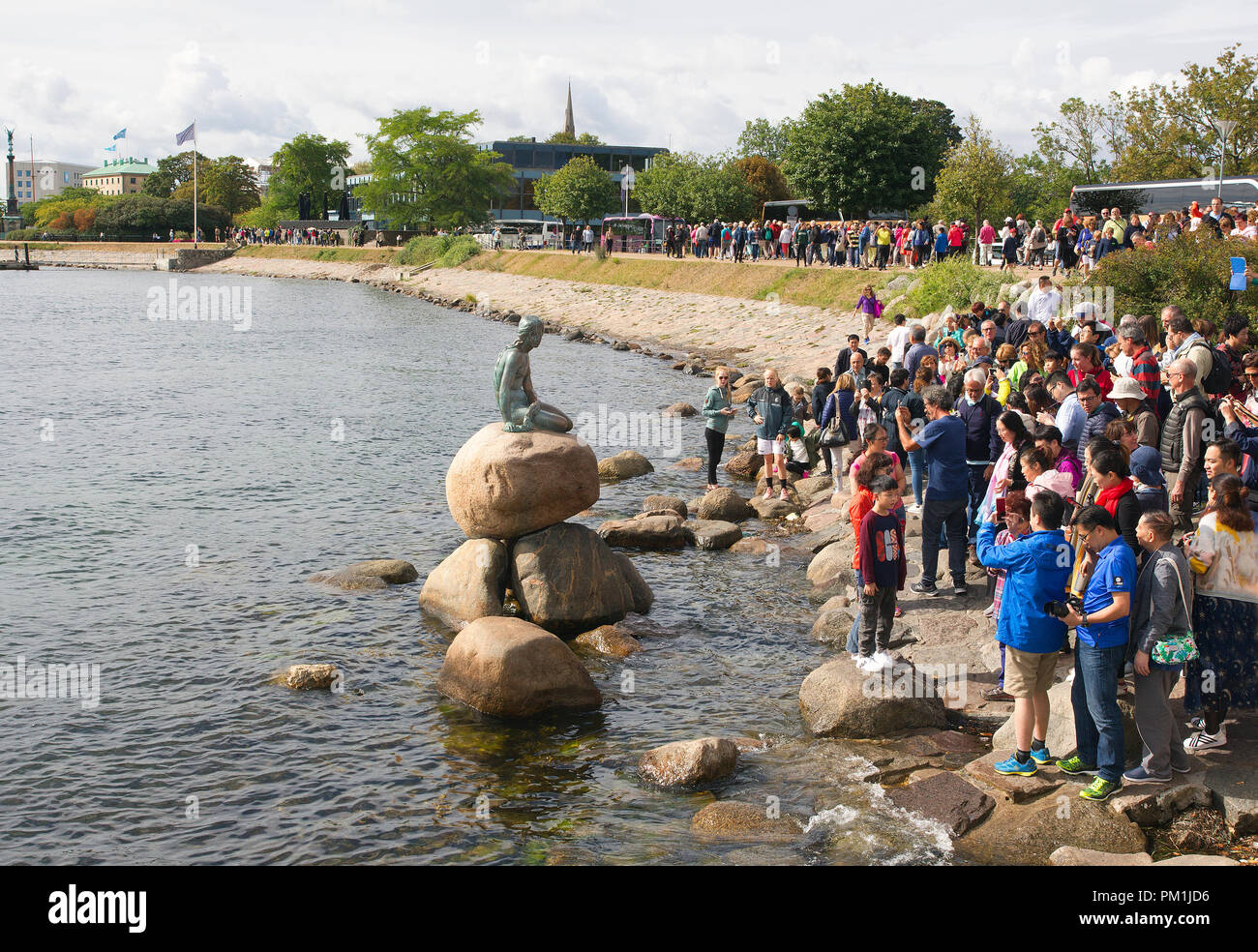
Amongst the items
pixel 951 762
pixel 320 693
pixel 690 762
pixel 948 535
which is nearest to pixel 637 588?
pixel 948 535

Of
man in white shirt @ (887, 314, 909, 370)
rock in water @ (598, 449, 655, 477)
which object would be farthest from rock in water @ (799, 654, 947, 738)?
rock in water @ (598, 449, 655, 477)

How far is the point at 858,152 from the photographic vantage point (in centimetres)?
5625

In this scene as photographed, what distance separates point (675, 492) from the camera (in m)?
21.7

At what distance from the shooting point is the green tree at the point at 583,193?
95000 millimetres

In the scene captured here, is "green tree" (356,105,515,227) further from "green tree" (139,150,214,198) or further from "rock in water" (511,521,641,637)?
"rock in water" (511,521,641,637)

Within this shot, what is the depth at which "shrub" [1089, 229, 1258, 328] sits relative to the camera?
2283 centimetres

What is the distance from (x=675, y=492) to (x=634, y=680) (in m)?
9.28

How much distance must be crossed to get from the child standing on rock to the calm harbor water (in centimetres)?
117

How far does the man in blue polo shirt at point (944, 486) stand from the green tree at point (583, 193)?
85061 mm

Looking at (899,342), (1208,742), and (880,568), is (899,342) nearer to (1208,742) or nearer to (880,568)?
(880,568)

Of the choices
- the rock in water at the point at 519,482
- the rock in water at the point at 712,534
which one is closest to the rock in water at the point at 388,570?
the rock in water at the point at 519,482

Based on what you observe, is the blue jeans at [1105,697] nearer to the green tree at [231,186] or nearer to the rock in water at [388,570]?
the rock in water at [388,570]

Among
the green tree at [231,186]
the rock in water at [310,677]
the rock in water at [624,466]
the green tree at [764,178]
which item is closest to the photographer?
the rock in water at [310,677]

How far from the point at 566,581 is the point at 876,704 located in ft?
15.9
